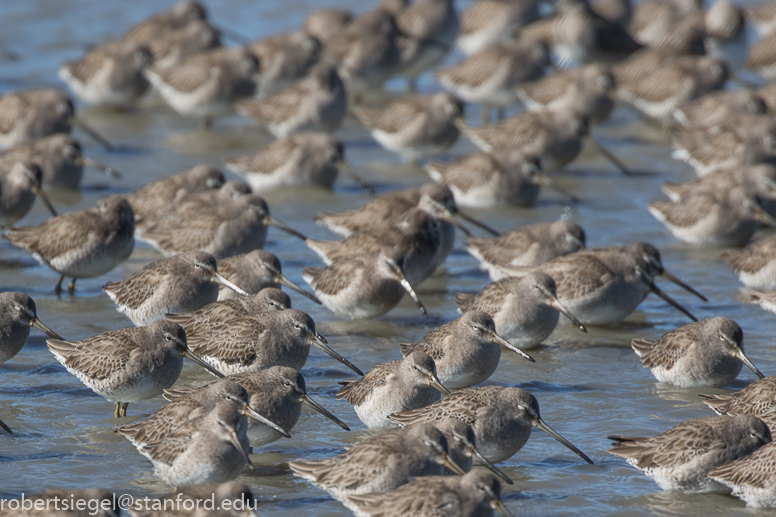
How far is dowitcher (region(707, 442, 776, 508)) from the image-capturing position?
248 inches

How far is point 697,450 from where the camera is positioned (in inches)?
260

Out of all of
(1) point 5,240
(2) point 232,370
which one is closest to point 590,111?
(1) point 5,240

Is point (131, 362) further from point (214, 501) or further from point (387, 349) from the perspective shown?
point (387, 349)

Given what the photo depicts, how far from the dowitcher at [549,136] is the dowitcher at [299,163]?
80.9 inches

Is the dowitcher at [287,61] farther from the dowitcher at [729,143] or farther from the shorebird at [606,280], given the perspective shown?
the shorebird at [606,280]

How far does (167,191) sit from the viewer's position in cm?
1191

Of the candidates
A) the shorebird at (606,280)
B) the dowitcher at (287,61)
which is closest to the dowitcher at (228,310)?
the shorebird at (606,280)

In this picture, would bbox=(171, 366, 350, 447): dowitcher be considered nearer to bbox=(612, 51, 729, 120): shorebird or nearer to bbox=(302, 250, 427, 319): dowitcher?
bbox=(302, 250, 427, 319): dowitcher

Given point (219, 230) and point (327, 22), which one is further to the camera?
point (327, 22)

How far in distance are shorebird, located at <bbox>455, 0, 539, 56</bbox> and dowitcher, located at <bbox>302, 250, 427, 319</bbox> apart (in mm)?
11145

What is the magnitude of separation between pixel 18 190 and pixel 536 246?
17.3ft

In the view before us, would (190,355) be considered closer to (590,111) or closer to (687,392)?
(687,392)

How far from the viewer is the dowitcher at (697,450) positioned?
659 cm

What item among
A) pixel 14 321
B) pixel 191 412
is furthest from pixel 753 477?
pixel 14 321
